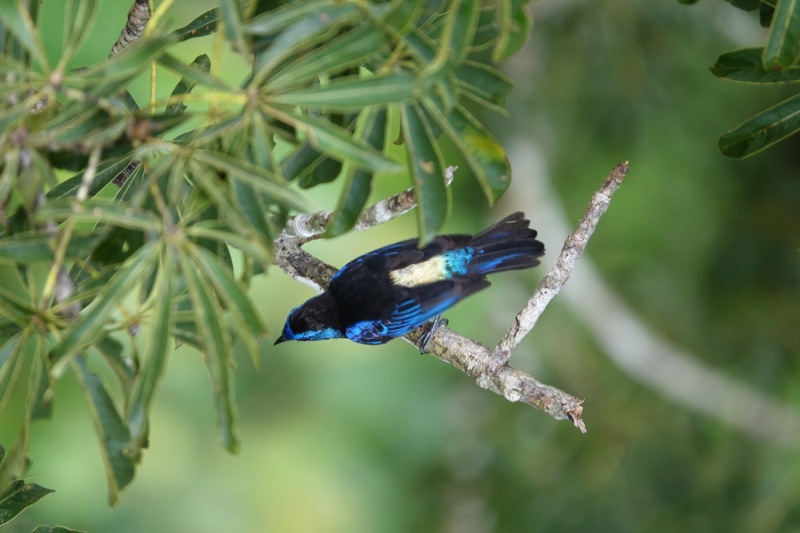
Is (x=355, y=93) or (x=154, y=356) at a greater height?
(x=355, y=93)

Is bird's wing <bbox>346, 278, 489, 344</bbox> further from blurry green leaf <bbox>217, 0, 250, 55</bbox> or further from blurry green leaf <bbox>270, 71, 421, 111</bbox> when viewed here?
blurry green leaf <bbox>217, 0, 250, 55</bbox>

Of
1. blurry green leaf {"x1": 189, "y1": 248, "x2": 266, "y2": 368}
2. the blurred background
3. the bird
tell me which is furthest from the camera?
the blurred background

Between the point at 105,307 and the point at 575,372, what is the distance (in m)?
3.95

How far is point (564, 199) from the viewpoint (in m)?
5.39

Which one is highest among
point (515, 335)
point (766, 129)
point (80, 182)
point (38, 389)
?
point (80, 182)

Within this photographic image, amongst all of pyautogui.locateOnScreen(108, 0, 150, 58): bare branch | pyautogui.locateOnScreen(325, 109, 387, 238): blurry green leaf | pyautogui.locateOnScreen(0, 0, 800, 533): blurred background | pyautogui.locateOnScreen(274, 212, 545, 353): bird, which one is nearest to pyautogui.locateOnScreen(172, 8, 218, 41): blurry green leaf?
pyautogui.locateOnScreen(108, 0, 150, 58): bare branch

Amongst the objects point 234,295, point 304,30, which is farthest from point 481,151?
point 234,295

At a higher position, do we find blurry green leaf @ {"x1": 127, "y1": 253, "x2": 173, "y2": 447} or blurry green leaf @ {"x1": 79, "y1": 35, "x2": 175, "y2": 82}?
blurry green leaf @ {"x1": 79, "y1": 35, "x2": 175, "y2": 82}

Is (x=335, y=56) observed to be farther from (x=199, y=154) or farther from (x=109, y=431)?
(x=109, y=431)

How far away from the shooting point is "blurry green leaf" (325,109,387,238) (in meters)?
1.38

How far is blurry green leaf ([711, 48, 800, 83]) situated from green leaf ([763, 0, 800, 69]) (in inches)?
8.0

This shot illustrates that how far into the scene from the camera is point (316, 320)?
98.0 inches

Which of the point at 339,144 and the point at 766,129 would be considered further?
the point at 766,129

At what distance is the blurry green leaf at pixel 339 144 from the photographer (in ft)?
3.97
